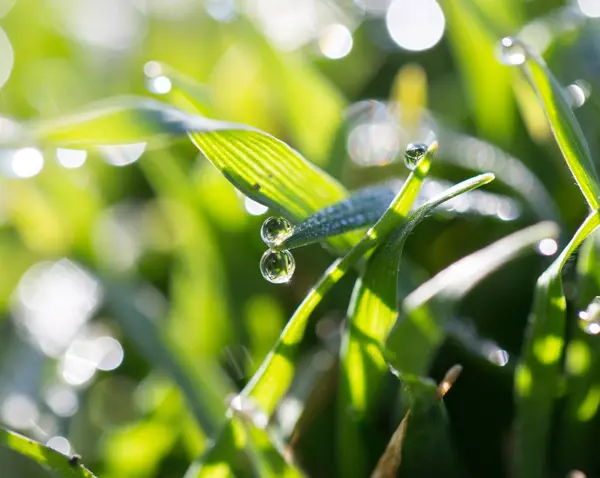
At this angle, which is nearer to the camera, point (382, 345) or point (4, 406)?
point (382, 345)

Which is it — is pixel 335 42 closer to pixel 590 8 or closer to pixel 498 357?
pixel 590 8

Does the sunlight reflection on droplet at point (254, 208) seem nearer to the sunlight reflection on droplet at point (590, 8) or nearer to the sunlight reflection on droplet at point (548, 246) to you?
the sunlight reflection on droplet at point (548, 246)

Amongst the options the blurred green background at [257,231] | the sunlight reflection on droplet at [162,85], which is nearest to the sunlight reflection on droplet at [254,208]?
the blurred green background at [257,231]

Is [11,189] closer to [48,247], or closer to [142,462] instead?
[48,247]

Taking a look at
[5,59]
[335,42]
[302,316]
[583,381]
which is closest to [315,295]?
[302,316]

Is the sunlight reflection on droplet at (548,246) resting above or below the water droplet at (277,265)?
below

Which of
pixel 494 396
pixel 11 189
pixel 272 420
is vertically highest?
pixel 11 189

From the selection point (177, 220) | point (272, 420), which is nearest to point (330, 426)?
point (272, 420)
